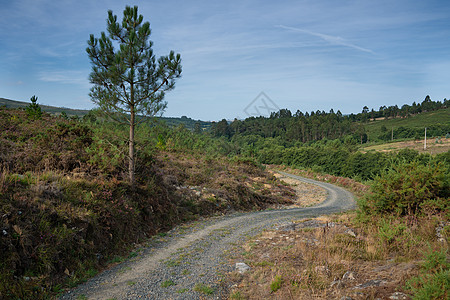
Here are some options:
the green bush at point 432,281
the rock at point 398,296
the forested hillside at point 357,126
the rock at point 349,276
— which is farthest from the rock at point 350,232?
the forested hillside at point 357,126

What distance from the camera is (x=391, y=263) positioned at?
6000 mm

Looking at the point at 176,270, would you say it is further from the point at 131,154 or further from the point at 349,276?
the point at 131,154

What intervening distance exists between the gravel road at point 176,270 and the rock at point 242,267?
0.20 meters

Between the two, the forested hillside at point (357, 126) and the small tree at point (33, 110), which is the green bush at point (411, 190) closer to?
the small tree at point (33, 110)

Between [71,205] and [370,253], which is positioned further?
[71,205]

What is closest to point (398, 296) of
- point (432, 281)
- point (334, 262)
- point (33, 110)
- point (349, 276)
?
point (432, 281)

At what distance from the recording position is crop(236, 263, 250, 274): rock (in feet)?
22.6

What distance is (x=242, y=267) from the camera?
7.07 meters

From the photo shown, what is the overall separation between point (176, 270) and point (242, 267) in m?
1.79

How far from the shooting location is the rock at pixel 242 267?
6.88m

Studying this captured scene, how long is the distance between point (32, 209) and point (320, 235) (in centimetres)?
845

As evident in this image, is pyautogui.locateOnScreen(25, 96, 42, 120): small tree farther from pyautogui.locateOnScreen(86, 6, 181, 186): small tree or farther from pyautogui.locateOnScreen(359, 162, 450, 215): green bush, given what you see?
pyautogui.locateOnScreen(359, 162, 450, 215): green bush

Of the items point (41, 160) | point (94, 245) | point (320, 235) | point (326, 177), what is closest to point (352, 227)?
point (320, 235)

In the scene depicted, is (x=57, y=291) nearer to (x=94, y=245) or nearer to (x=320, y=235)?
(x=94, y=245)
